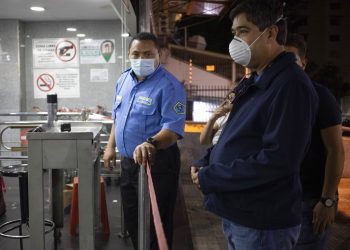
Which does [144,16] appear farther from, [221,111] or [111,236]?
[111,236]

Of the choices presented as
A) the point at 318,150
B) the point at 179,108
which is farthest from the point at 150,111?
the point at 318,150

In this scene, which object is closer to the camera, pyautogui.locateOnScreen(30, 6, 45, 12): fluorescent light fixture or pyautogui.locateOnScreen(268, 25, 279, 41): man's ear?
pyautogui.locateOnScreen(268, 25, 279, 41): man's ear

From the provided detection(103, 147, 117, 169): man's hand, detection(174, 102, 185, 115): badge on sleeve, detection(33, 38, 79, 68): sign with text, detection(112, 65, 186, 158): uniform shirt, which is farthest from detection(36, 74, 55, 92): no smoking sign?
detection(174, 102, 185, 115): badge on sleeve

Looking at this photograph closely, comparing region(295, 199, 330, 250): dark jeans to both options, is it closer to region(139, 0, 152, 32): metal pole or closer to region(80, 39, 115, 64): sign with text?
region(139, 0, 152, 32): metal pole

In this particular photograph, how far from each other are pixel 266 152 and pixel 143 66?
1.52m

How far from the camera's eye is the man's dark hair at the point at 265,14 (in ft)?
4.49

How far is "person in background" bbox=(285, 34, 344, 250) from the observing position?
1596 mm

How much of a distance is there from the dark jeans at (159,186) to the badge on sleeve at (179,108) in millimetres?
273

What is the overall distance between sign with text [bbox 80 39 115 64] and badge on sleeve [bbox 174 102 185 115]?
4.16 metres

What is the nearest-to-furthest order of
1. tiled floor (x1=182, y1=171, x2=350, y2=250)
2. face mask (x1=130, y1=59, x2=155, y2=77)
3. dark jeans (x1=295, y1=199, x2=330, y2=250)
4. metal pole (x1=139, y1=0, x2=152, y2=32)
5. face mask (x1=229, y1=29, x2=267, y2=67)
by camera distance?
face mask (x1=229, y1=29, x2=267, y2=67)
dark jeans (x1=295, y1=199, x2=330, y2=250)
face mask (x1=130, y1=59, x2=155, y2=77)
tiled floor (x1=182, y1=171, x2=350, y2=250)
metal pole (x1=139, y1=0, x2=152, y2=32)

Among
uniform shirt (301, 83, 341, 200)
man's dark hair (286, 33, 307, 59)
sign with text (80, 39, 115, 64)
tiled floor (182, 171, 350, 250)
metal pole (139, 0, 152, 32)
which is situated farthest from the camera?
sign with text (80, 39, 115, 64)

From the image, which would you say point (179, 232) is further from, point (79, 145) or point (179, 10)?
point (179, 10)

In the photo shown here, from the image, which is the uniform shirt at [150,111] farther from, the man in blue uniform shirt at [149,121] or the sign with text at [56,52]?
the sign with text at [56,52]

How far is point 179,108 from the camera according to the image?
2.45 m
